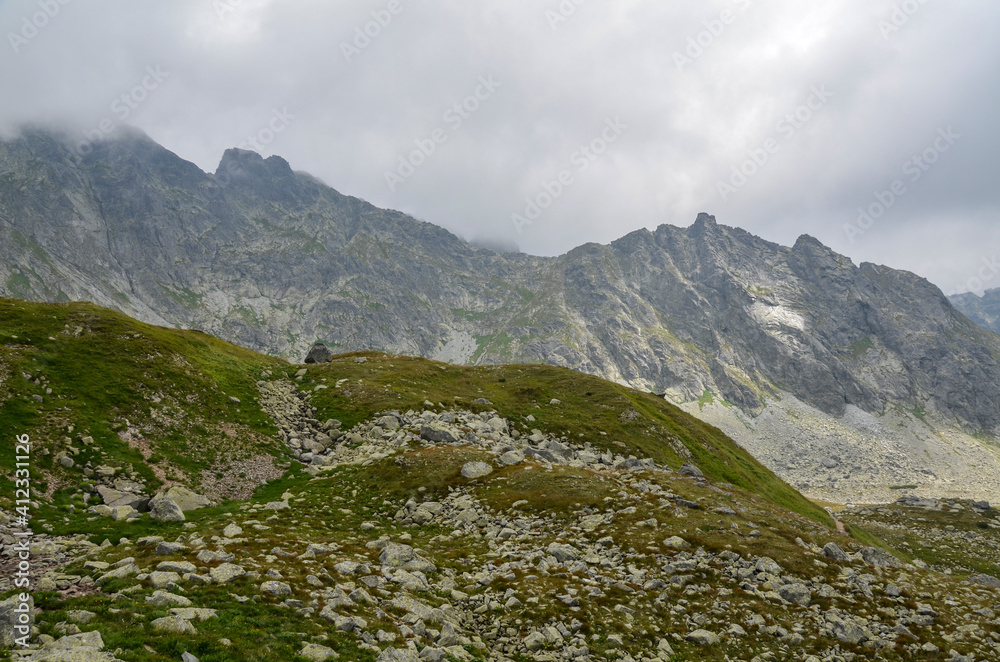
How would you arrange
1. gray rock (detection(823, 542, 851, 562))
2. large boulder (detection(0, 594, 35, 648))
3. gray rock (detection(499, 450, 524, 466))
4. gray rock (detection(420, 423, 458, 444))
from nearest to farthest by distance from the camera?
large boulder (detection(0, 594, 35, 648))
gray rock (detection(823, 542, 851, 562))
gray rock (detection(499, 450, 524, 466))
gray rock (detection(420, 423, 458, 444))

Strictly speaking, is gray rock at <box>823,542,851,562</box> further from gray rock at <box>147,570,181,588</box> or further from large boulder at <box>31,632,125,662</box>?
large boulder at <box>31,632,125,662</box>

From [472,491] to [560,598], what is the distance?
15492 mm

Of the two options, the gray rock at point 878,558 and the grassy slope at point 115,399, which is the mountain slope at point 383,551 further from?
the grassy slope at point 115,399

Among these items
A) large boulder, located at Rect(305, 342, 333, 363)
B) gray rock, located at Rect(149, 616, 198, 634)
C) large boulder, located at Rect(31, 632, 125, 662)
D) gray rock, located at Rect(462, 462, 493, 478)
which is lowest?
gray rock, located at Rect(149, 616, 198, 634)

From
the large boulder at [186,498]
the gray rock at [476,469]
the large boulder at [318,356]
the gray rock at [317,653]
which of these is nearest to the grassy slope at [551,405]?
the large boulder at [318,356]

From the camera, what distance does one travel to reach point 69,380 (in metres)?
35.1

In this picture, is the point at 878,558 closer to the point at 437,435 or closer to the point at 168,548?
the point at 168,548

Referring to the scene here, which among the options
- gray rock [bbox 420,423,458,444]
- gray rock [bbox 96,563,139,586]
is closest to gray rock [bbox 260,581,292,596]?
gray rock [bbox 96,563,139,586]

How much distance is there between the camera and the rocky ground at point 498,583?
13.3 metres

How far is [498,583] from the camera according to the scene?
67.4 ft

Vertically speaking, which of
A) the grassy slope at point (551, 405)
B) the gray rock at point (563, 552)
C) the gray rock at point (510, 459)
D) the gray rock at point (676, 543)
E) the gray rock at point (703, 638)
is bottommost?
the gray rock at point (703, 638)

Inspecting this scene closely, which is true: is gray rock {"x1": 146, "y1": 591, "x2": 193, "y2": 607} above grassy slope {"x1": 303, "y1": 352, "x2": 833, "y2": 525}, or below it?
below

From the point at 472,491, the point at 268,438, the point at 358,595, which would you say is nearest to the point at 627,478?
the point at 472,491

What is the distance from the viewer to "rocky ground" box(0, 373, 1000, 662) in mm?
13336
